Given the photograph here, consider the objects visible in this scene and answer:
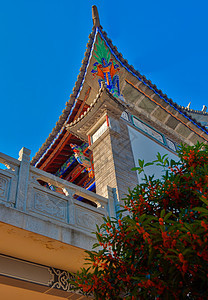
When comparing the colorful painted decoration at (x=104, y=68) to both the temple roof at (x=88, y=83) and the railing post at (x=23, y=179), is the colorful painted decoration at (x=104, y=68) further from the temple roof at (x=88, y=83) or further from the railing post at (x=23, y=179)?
the railing post at (x=23, y=179)

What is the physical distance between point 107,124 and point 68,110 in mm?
2397

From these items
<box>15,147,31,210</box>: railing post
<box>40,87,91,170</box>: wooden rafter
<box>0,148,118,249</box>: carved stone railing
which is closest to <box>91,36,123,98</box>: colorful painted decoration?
<box>40,87,91,170</box>: wooden rafter

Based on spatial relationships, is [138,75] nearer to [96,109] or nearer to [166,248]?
[96,109]

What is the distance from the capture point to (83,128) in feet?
31.1

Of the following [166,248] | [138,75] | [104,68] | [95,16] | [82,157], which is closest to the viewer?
[166,248]

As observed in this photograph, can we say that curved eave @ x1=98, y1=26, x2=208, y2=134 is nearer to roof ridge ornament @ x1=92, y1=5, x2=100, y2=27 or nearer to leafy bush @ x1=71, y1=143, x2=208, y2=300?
roof ridge ornament @ x1=92, y1=5, x2=100, y2=27

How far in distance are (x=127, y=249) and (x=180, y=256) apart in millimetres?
988

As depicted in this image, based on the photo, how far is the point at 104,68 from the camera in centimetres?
1005

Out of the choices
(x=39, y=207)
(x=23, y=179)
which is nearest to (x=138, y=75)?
(x=23, y=179)

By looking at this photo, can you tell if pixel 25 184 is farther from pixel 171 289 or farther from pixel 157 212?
pixel 171 289

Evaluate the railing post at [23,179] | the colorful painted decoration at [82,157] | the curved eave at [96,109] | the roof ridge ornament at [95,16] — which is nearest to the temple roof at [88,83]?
the roof ridge ornament at [95,16]

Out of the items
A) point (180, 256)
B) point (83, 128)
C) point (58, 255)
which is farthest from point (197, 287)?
point (83, 128)

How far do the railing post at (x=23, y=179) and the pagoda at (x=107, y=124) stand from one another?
2.51 meters

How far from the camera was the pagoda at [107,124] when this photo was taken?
832cm
